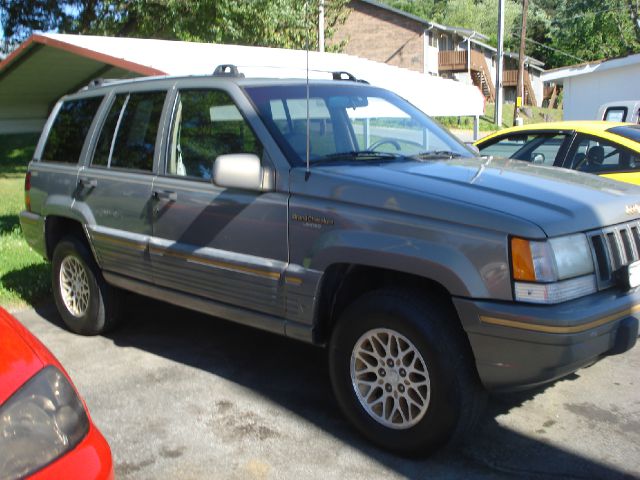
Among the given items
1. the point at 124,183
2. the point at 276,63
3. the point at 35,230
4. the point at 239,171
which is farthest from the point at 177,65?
the point at 239,171

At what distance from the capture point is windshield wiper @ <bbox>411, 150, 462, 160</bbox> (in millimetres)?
4429

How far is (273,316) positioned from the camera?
13.5 ft

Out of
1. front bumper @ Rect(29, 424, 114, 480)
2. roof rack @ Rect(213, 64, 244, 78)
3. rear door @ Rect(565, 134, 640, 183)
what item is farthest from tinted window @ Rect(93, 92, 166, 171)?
rear door @ Rect(565, 134, 640, 183)

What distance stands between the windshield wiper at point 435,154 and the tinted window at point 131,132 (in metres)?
1.78

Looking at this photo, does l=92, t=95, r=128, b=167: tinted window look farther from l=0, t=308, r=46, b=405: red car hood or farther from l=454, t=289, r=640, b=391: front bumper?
l=454, t=289, r=640, b=391: front bumper

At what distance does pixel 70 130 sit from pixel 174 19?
1493cm

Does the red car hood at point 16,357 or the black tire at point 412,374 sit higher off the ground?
the red car hood at point 16,357

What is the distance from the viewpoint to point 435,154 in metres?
4.55

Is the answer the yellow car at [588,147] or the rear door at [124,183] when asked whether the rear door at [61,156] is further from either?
the yellow car at [588,147]

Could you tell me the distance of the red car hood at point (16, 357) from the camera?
7.27 ft

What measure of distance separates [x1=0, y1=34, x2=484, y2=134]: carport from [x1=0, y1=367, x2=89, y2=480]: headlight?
300 centimetres

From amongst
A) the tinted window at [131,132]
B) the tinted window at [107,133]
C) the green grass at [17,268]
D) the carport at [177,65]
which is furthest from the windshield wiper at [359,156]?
the green grass at [17,268]

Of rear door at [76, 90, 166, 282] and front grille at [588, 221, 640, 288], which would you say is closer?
front grille at [588, 221, 640, 288]

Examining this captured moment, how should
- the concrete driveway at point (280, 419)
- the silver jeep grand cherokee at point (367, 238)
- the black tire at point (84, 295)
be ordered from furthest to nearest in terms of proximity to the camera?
the black tire at point (84, 295), the concrete driveway at point (280, 419), the silver jeep grand cherokee at point (367, 238)
